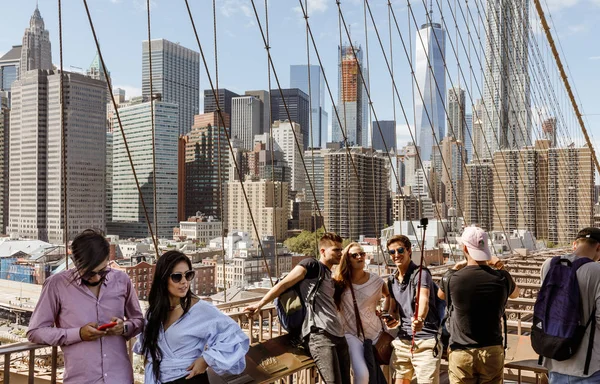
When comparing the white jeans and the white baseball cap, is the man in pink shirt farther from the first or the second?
the white baseball cap

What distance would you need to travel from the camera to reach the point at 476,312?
204cm

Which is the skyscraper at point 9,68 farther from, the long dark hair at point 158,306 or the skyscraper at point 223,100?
the long dark hair at point 158,306

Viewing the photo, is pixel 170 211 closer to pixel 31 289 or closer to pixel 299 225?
pixel 299 225

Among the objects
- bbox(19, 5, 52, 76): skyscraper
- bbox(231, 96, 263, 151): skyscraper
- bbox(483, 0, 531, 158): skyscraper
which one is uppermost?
bbox(19, 5, 52, 76): skyscraper

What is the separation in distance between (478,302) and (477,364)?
0.24 m

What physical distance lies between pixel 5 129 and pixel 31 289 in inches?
720

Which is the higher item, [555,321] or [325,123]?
[325,123]

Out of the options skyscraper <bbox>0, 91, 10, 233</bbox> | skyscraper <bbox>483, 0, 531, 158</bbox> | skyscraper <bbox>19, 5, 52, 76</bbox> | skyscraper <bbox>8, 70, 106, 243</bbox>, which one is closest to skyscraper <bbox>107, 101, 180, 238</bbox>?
skyscraper <bbox>0, 91, 10, 233</bbox>

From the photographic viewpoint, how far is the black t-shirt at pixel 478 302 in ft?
6.64

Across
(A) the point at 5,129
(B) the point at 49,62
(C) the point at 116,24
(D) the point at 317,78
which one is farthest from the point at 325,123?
(C) the point at 116,24

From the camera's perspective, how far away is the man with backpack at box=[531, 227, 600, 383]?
174 cm

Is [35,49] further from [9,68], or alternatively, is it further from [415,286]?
[415,286]

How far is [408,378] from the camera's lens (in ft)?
7.91

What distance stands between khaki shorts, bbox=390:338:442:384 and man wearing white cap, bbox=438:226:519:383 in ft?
0.65
